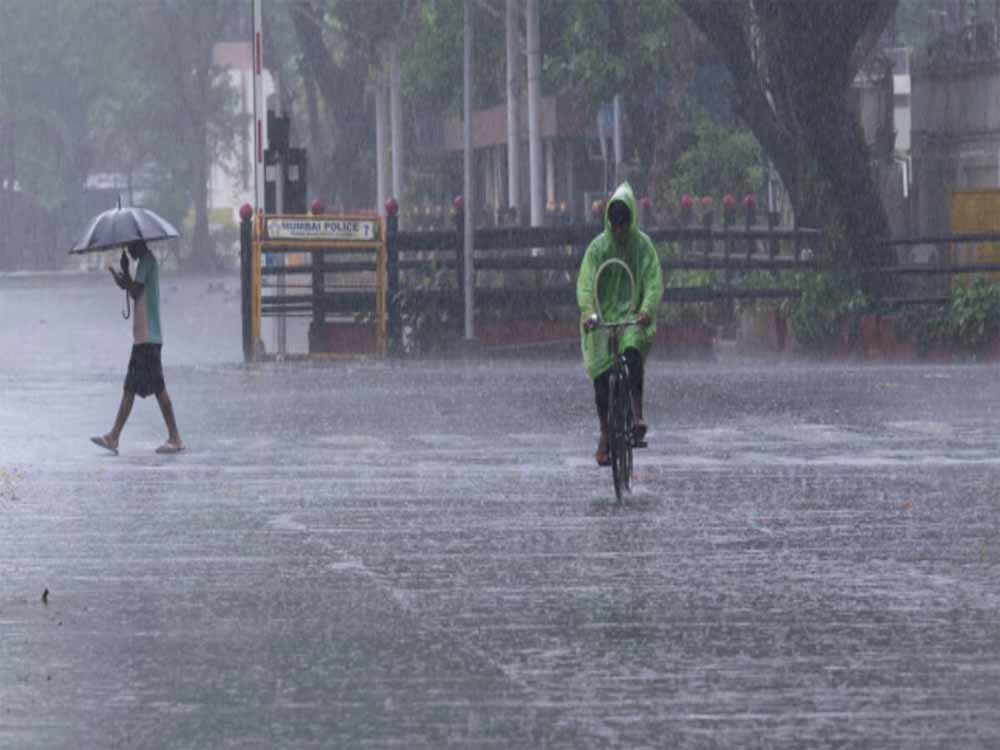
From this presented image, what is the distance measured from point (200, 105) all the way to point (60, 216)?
797 inches

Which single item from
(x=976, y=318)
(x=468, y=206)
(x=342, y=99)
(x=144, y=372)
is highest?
(x=342, y=99)

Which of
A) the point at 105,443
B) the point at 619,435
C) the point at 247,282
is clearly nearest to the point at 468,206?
the point at 247,282

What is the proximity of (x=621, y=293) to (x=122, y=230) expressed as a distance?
494 cm

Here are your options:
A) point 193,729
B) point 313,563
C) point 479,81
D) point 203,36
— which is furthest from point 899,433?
point 203,36

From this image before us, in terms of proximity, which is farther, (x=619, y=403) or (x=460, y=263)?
(x=460, y=263)

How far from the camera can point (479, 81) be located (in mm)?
58375

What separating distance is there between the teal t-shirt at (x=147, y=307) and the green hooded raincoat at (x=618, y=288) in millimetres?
4583

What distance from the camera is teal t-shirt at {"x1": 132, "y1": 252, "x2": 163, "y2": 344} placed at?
65.4 feet

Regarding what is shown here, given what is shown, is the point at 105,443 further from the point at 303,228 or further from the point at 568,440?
the point at 303,228

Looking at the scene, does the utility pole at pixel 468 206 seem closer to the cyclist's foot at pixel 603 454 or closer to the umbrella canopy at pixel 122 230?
the umbrella canopy at pixel 122 230

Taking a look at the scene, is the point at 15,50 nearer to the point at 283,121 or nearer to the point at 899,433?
the point at 283,121

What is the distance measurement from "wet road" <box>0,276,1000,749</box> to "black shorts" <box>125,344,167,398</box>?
582 mm

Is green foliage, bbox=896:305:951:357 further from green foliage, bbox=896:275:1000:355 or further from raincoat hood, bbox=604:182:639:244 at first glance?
raincoat hood, bbox=604:182:639:244

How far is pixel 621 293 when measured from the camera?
1658cm
